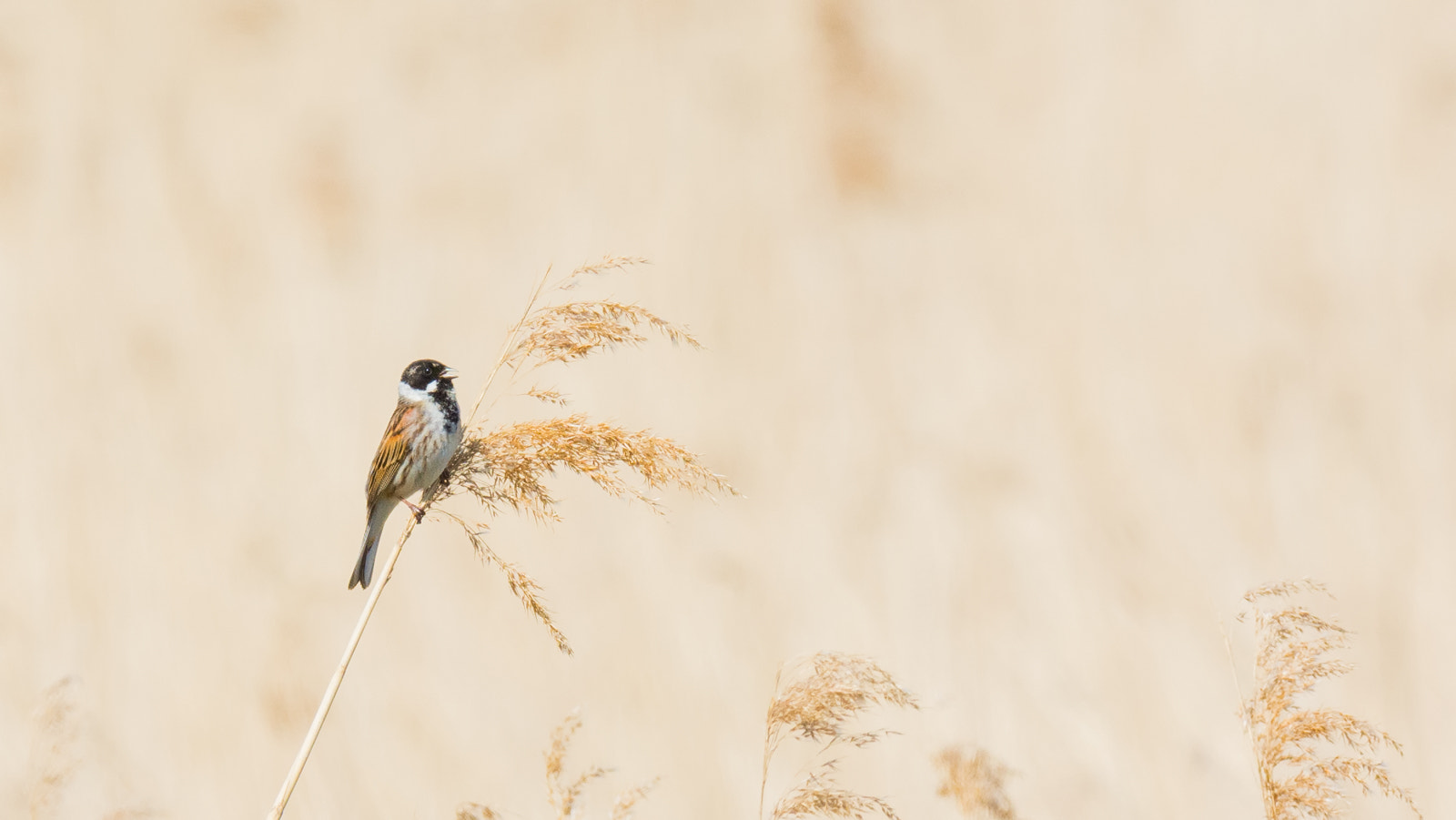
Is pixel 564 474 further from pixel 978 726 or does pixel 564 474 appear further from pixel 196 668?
pixel 978 726

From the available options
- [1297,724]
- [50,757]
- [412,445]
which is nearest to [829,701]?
[1297,724]

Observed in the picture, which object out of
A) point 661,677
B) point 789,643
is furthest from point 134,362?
point 789,643

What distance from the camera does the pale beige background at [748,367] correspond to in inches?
333

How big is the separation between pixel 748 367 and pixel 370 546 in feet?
18.8

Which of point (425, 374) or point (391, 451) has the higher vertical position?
point (425, 374)

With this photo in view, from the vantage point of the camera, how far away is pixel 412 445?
405 cm

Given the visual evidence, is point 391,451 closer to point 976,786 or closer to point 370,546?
point 370,546

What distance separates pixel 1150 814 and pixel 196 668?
6587 mm

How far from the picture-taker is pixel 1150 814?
8.15 metres

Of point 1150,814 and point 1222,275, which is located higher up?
point 1222,275

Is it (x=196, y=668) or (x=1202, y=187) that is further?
(x=1202, y=187)

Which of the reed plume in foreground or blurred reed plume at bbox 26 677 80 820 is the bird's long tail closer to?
blurred reed plume at bbox 26 677 80 820

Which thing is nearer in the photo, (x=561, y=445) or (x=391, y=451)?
(x=561, y=445)

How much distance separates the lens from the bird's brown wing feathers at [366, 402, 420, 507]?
13.5 feet
